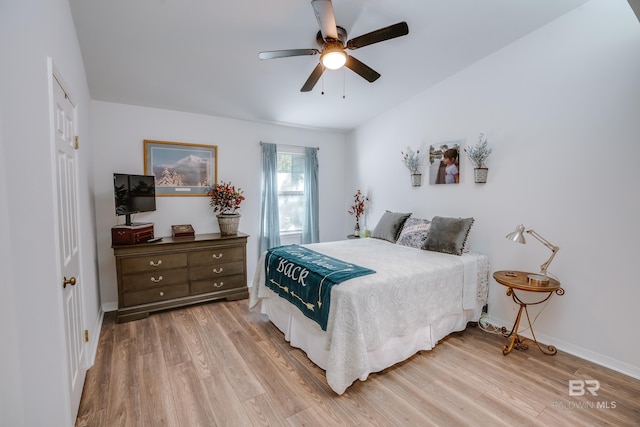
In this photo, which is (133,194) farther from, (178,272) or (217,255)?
(217,255)

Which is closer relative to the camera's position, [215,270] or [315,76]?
[315,76]

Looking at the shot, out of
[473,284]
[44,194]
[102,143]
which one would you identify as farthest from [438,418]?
[102,143]

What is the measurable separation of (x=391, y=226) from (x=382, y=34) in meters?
2.39

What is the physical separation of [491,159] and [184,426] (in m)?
3.60

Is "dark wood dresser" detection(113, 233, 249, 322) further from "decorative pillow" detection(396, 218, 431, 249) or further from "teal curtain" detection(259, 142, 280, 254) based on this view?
"decorative pillow" detection(396, 218, 431, 249)

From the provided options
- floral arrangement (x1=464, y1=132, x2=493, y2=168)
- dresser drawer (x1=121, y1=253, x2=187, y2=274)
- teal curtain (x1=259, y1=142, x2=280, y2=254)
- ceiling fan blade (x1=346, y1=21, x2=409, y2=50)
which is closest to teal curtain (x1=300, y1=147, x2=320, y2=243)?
teal curtain (x1=259, y1=142, x2=280, y2=254)

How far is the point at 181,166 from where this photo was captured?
12.5 feet

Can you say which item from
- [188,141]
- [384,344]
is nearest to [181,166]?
[188,141]

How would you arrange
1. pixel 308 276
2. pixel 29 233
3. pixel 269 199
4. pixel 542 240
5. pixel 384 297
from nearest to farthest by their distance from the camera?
pixel 29 233
pixel 384 297
pixel 308 276
pixel 542 240
pixel 269 199

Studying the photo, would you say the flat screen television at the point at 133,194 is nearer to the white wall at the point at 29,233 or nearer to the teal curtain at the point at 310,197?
the white wall at the point at 29,233

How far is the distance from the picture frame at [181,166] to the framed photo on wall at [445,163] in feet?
9.83

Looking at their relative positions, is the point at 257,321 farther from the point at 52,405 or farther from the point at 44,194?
the point at 44,194

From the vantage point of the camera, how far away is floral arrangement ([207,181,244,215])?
3924 mm

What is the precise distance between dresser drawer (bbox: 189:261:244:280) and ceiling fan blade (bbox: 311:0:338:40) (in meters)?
2.87
